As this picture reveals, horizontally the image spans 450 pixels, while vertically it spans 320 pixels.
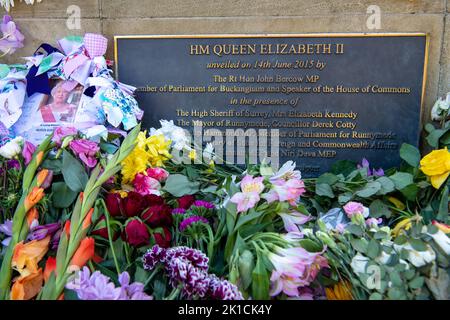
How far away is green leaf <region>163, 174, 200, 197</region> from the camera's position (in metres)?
2.62

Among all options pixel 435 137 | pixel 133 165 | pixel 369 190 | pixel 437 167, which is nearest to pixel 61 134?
pixel 133 165

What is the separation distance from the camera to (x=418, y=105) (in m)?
3.07

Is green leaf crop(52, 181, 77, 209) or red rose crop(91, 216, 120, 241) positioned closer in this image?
red rose crop(91, 216, 120, 241)

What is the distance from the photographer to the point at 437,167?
251cm

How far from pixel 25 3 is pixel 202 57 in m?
1.33

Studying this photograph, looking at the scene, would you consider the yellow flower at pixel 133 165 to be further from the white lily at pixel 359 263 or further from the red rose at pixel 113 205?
the white lily at pixel 359 263

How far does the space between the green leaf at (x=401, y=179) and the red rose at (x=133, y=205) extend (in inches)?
56.6

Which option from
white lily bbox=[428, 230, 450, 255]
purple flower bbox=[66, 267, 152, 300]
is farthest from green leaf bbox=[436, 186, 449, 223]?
purple flower bbox=[66, 267, 152, 300]

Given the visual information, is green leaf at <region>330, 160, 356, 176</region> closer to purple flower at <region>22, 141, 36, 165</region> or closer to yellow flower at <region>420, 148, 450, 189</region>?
yellow flower at <region>420, 148, 450, 189</region>

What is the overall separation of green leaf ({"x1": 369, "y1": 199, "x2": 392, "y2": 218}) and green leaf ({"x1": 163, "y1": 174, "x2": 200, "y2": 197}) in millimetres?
996

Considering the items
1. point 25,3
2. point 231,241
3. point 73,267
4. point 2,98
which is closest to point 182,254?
point 231,241

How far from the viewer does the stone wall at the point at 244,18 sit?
302cm

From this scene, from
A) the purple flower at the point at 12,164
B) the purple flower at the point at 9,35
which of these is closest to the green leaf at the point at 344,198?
the purple flower at the point at 12,164
